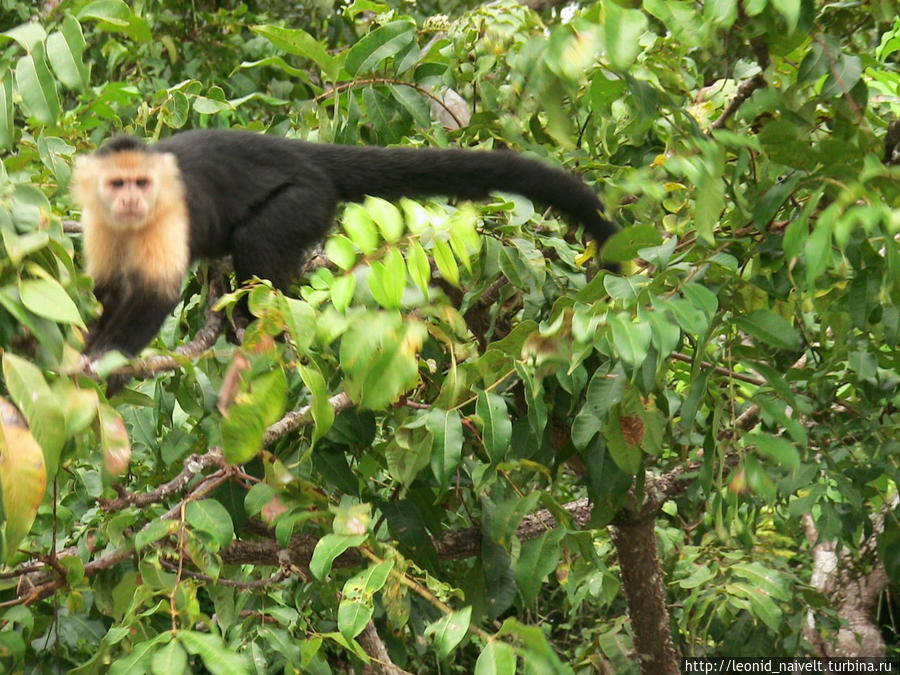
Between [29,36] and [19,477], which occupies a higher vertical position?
[29,36]

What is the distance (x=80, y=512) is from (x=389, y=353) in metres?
1.66

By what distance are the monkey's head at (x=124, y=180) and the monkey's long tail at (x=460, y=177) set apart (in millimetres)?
521

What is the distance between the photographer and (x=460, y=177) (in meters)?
2.75

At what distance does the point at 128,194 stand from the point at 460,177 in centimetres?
92

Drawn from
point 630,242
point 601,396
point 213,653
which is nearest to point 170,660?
point 213,653

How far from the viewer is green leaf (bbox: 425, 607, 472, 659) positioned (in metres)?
1.44

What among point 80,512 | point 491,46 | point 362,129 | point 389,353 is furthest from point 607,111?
point 80,512

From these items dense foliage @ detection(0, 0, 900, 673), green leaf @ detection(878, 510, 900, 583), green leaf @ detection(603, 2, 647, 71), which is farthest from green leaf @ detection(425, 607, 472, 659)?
green leaf @ detection(878, 510, 900, 583)

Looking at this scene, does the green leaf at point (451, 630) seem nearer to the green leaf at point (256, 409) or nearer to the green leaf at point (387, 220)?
the green leaf at point (256, 409)

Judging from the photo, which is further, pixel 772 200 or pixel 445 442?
pixel 772 200

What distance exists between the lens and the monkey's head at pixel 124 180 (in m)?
2.68

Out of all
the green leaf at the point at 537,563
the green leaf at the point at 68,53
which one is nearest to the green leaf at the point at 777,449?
the green leaf at the point at 537,563

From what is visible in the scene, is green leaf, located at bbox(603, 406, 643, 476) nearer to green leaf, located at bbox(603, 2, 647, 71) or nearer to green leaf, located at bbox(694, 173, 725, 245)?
green leaf, located at bbox(694, 173, 725, 245)

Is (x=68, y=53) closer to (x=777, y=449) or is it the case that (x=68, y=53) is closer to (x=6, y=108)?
(x=6, y=108)
